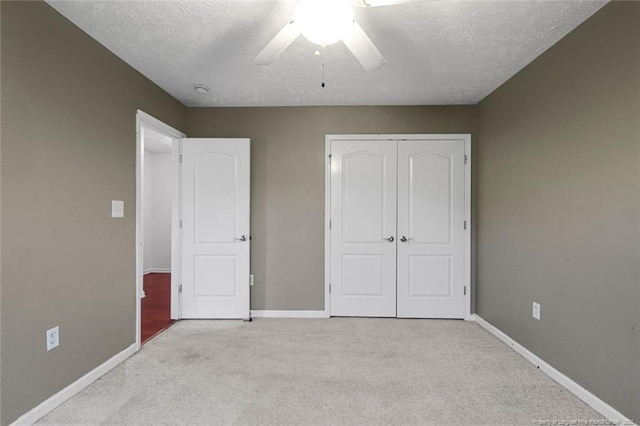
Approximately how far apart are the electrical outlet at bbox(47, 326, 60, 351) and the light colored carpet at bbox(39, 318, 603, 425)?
1.25 feet

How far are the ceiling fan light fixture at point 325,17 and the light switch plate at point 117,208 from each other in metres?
1.91

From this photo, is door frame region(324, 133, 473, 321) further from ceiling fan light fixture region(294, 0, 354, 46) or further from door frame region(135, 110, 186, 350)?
ceiling fan light fixture region(294, 0, 354, 46)

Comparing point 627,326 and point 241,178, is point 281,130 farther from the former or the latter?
point 627,326

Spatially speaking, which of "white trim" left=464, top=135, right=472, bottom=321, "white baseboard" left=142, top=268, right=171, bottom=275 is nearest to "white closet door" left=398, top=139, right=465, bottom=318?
"white trim" left=464, top=135, right=472, bottom=321

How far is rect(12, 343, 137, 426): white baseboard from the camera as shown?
1682mm

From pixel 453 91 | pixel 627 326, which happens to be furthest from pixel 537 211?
pixel 453 91

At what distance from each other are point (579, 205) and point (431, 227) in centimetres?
149

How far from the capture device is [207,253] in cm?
332

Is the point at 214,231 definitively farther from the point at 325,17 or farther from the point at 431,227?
the point at 325,17

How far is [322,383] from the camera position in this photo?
209 centimetres

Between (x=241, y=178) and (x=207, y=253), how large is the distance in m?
0.91

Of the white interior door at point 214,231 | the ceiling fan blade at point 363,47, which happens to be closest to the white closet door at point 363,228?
the white interior door at point 214,231

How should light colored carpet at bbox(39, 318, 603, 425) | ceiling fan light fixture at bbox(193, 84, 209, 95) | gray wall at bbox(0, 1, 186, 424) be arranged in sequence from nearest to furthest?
gray wall at bbox(0, 1, 186, 424), light colored carpet at bbox(39, 318, 603, 425), ceiling fan light fixture at bbox(193, 84, 209, 95)

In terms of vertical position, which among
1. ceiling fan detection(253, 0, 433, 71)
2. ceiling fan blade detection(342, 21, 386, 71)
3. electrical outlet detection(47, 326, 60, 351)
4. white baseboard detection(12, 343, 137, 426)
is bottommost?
white baseboard detection(12, 343, 137, 426)
